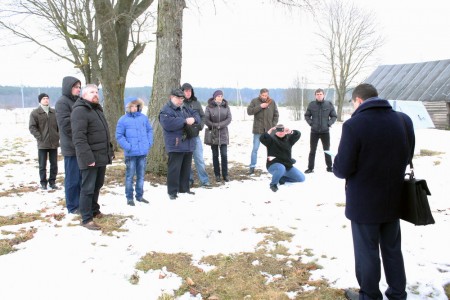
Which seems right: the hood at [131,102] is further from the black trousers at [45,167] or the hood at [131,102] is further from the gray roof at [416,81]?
the gray roof at [416,81]

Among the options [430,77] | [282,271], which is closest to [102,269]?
[282,271]

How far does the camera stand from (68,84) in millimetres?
5430

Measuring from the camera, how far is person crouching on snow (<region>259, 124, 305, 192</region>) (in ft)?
24.3

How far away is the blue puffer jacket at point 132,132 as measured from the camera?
235 inches

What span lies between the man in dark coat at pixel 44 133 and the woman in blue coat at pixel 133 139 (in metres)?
2.26

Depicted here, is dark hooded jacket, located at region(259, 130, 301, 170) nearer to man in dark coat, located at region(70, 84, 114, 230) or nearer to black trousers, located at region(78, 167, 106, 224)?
man in dark coat, located at region(70, 84, 114, 230)

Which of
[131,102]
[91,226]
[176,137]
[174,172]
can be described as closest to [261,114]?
[176,137]

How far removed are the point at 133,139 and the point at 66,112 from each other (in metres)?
1.10

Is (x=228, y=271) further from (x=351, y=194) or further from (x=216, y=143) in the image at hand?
(x=216, y=143)

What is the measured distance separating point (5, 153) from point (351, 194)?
13418 millimetres

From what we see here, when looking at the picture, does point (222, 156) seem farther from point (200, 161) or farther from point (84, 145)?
point (84, 145)

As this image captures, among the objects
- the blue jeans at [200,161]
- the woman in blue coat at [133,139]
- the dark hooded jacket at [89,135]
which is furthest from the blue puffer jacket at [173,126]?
the dark hooded jacket at [89,135]

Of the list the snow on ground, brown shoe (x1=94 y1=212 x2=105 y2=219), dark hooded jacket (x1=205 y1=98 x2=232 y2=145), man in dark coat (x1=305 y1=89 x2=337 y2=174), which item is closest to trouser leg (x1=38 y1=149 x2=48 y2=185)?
the snow on ground

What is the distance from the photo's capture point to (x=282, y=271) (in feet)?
12.7
